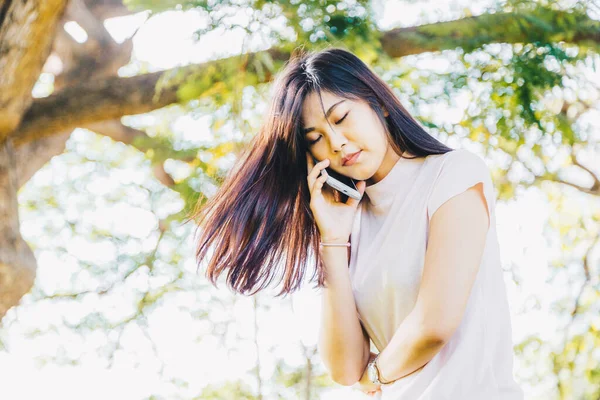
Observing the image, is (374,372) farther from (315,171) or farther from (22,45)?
(22,45)

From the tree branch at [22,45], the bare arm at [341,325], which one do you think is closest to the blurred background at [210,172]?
the tree branch at [22,45]

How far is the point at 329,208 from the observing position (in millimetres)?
1792

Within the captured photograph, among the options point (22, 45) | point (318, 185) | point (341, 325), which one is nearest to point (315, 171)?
point (318, 185)

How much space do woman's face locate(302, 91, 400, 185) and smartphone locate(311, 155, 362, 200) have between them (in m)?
0.03

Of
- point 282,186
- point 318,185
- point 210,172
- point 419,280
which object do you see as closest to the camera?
point 419,280

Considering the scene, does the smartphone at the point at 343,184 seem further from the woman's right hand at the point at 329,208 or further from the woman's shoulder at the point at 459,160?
Answer: the woman's shoulder at the point at 459,160

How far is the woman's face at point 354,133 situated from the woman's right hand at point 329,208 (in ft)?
0.18

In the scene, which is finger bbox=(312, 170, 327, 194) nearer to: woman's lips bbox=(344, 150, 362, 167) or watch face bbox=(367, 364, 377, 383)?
woman's lips bbox=(344, 150, 362, 167)

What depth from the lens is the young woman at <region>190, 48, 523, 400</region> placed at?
1430 millimetres

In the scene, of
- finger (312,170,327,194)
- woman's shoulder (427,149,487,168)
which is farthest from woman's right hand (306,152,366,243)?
woman's shoulder (427,149,487,168)

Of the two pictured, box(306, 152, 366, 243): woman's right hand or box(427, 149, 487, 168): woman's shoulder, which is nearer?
box(427, 149, 487, 168): woman's shoulder

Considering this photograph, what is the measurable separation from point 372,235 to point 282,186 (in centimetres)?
35

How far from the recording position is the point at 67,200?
6.39 meters

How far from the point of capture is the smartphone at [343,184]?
5.67 ft
